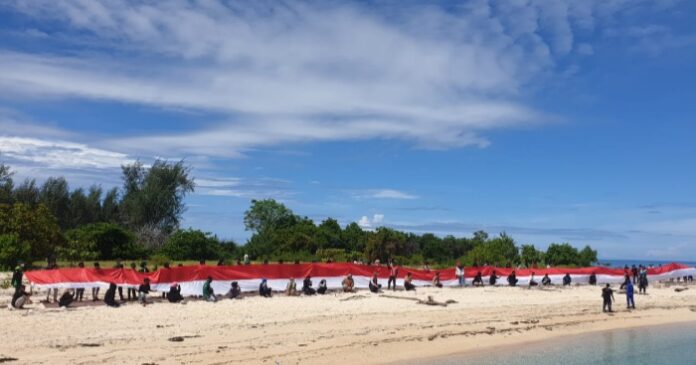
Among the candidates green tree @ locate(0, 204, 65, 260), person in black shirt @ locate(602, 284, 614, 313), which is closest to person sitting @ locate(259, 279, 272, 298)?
green tree @ locate(0, 204, 65, 260)

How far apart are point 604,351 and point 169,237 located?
53.3 m

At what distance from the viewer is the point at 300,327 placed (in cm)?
2288

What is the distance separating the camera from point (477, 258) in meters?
54.3

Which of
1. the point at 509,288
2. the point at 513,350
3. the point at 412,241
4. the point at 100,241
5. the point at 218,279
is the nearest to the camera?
the point at 513,350

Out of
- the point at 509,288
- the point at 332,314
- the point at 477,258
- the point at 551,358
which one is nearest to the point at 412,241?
the point at 477,258

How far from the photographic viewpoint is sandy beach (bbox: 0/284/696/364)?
1773 centimetres

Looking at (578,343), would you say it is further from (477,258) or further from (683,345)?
(477,258)

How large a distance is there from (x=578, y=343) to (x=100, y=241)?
3837cm

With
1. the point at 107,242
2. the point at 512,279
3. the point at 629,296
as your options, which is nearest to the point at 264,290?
the point at 512,279

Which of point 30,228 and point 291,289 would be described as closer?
point 291,289

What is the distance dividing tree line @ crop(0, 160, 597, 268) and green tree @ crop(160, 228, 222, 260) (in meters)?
0.08

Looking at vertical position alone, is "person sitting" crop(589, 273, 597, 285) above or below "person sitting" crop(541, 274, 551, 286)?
above

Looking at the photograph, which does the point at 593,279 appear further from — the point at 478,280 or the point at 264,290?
the point at 264,290

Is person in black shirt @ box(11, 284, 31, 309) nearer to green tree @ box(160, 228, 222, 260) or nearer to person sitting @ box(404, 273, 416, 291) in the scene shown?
person sitting @ box(404, 273, 416, 291)
